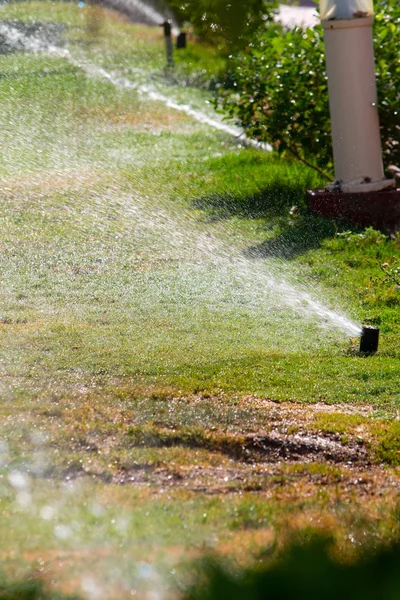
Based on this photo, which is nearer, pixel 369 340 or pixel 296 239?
pixel 369 340

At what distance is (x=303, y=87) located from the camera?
770 centimetres

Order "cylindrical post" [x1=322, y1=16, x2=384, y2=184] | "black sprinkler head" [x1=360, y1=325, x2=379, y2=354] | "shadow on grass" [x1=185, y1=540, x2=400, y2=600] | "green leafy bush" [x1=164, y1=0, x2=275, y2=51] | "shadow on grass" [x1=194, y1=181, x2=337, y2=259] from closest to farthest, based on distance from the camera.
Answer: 1. "shadow on grass" [x1=185, y1=540, x2=400, y2=600]
2. "green leafy bush" [x1=164, y1=0, x2=275, y2=51]
3. "black sprinkler head" [x1=360, y1=325, x2=379, y2=354]
4. "shadow on grass" [x1=194, y1=181, x2=337, y2=259]
5. "cylindrical post" [x1=322, y1=16, x2=384, y2=184]

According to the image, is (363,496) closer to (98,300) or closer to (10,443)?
(10,443)

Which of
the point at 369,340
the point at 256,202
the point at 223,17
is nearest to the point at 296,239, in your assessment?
the point at 256,202

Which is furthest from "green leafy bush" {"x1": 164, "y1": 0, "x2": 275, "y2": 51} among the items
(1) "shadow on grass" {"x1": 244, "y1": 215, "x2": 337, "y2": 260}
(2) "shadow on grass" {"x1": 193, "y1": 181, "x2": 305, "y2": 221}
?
(2) "shadow on grass" {"x1": 193, "y1": 181, "x2": 305, "y2": 221}

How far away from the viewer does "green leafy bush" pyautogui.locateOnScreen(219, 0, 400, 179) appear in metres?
7.58

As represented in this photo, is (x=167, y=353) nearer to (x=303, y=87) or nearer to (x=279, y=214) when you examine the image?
(x=279, y=214)

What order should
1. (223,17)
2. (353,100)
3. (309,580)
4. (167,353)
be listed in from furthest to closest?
(353,100)
(167,353)
(223,17)
(309,580)

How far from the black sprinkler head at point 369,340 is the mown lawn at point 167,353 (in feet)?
0.30

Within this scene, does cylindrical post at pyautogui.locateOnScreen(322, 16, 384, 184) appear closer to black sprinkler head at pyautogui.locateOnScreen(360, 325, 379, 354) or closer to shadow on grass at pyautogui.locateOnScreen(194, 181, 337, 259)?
shadow on grass at pyautogui.locateOnScreen(194, 181, 337, 259)

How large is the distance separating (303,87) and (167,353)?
395cm

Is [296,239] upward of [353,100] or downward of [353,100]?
downward

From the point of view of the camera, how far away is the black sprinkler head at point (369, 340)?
14.8ft

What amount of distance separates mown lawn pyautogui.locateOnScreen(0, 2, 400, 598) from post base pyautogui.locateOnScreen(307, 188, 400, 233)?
0.48 ft
